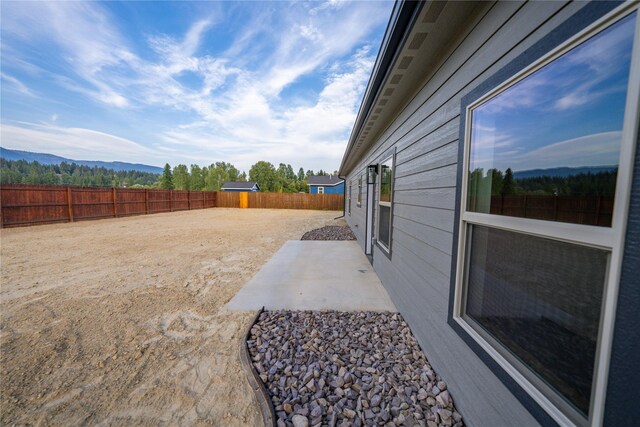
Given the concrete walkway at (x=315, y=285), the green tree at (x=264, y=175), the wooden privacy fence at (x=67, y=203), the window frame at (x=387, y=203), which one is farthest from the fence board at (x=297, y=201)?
the green tree at (x=264, y=175)

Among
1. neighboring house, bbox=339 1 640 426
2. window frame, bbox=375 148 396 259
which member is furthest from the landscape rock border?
window frame, bbox=375 148 396 259

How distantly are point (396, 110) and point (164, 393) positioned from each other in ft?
13.1

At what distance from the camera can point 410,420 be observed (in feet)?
4.98

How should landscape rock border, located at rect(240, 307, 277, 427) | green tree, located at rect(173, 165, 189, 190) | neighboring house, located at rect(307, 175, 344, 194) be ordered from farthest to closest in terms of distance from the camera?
green tree, located at rect(173, 165, 189, 190) < neighboring house, located at rect(307, 175, 344, 194) < landscape rock border, located at rect(240, 307, 277, 427)

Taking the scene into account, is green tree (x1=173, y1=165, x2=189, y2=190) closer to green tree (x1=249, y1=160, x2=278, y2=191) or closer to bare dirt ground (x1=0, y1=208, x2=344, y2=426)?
green tree (x1=249, y1=160, x2=278, y2=191)

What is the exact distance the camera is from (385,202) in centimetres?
383

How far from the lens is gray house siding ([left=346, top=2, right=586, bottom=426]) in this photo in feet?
3.97

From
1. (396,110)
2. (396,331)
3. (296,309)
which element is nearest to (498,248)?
(396,331)

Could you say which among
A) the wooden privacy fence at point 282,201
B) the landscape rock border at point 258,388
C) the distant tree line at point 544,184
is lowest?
the landscape rock border at point 258,388

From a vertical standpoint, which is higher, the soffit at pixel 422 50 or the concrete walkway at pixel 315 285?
the soffit at pixel 422 50

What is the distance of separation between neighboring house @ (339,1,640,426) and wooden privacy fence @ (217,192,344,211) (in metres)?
18.5

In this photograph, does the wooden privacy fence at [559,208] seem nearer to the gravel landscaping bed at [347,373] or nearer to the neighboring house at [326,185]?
the gravel landscaping bed at [347,373]

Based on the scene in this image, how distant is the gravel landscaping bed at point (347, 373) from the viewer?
5.11 feet

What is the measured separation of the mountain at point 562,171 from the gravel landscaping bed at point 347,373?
1542 millimetres
